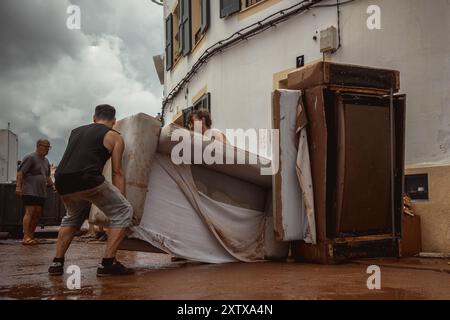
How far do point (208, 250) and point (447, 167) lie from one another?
2868 mm

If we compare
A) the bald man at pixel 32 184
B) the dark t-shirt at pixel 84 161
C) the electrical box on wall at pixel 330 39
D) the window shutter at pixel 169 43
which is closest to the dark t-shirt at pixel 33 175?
the bald man at pixel 32 184

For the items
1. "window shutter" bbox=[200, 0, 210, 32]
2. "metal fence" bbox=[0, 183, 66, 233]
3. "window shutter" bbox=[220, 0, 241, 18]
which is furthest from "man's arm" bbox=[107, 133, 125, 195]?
"metal fence" bbox=[0, 183, 66, 233]

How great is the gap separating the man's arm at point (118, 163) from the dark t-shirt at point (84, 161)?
0.10 m

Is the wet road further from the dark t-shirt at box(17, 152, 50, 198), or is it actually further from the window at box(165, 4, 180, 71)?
the window at box(165, 4, 180, 71)

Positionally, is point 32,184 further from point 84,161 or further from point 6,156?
point 6,156

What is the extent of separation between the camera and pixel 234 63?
9516mm

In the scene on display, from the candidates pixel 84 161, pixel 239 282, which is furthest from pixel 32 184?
pixel 239 282

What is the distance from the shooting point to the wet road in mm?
3365

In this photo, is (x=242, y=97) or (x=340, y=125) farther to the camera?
(x=242, y=97)

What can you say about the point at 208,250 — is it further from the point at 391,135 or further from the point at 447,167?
the point at 447,167

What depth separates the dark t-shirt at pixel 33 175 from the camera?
28.3 ft

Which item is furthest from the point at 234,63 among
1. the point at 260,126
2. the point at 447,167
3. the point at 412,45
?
the point at 447,167

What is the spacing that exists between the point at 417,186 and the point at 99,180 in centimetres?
380

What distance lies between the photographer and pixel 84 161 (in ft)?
14.2
